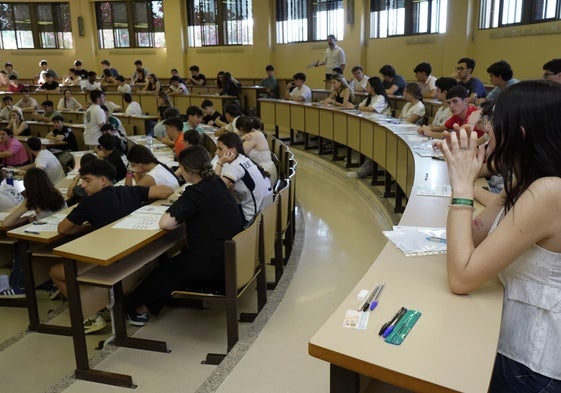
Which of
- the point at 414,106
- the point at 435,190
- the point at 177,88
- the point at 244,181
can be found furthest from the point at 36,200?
the point at 177,88

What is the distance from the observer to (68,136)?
9.08 meters

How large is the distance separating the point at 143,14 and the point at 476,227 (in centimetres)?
1802

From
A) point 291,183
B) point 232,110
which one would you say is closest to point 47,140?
point 232,110

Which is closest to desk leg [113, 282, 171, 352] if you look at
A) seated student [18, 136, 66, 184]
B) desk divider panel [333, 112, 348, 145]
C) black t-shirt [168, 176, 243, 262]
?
black t-shirt [168, 176, 243, 262]

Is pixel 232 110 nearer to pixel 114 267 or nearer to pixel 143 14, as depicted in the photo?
pixel 114 267

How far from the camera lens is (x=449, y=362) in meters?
1.25

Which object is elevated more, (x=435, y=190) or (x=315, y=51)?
(x=315, y=51)

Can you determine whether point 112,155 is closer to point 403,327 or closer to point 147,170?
point 147,170

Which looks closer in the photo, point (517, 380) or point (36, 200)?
point (517, 380)

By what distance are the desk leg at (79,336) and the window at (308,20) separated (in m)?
A: 11.3

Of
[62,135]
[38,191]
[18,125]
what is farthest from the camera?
[18,125]

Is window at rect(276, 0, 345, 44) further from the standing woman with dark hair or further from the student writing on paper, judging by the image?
the student writing on paper

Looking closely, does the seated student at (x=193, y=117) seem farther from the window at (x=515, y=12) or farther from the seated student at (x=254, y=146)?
the window at (x=515, y=12)

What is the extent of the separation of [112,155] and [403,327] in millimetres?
4931
